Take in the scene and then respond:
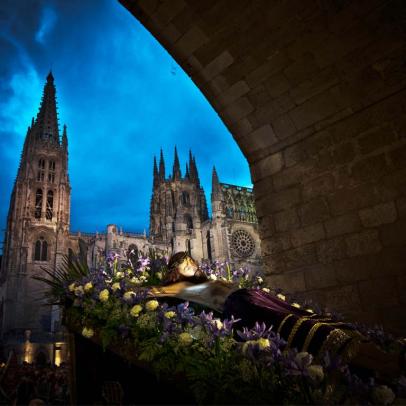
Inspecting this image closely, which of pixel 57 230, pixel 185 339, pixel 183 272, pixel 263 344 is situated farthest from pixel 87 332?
pixel 57 230

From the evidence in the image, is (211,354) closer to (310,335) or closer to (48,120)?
(310,335)

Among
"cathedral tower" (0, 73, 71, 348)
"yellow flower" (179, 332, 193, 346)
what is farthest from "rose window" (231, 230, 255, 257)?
"yellow flower" (179, 332, 193, 346)

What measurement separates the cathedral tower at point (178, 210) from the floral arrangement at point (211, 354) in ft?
134

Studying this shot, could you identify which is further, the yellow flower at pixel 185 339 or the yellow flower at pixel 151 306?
the yellow flower at pixel 151 306

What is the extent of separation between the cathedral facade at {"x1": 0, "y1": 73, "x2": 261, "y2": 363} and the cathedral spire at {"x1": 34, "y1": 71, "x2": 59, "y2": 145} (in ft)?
0.43

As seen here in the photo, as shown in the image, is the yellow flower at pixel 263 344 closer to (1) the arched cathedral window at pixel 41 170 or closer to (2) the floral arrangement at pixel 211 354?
(2) the floral arrangement at pixel 211 354

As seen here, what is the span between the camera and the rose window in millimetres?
42375

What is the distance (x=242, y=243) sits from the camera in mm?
43312

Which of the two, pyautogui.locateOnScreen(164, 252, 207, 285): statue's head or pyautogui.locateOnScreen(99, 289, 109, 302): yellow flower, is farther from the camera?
pyautogui.locateOnScreen(164, 252, 207, 285): statue's head

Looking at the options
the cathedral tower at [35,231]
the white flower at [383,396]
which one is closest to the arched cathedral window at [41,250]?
the cathedral tower at [35,231]

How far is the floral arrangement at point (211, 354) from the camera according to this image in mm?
1388

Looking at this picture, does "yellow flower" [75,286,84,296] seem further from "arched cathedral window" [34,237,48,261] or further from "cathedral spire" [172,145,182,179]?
"cathedral spire" [172,145,182,179]

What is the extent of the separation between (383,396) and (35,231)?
136ft

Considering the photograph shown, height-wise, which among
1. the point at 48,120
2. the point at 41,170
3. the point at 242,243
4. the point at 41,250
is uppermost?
the point at 48,120
